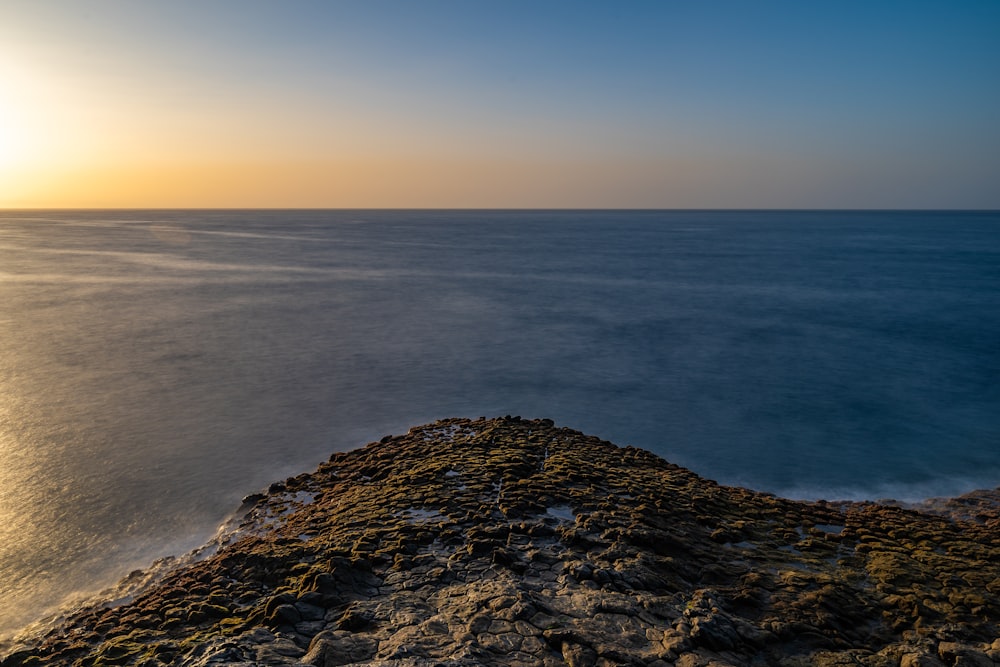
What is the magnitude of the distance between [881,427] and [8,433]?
38621 mm

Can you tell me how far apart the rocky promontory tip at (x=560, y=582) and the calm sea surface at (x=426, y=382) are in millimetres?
3475

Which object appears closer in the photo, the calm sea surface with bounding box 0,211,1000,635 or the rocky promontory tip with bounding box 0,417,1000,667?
the rocky promontory tip with bounding box 0,417,1000,667

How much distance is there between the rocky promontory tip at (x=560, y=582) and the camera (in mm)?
10922

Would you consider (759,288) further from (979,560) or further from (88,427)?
(88,427)

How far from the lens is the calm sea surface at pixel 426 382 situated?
20703mm

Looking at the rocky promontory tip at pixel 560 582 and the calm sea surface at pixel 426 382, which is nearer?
the rocky promontory tip at pixel 560 582

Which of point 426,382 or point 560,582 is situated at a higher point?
point 560,582

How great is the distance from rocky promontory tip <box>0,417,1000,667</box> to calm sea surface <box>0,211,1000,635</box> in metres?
3.48

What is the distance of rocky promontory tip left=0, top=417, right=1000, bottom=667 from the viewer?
1092cm

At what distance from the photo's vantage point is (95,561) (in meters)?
16.4

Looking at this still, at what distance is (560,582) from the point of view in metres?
13.0

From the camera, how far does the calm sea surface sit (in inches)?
815

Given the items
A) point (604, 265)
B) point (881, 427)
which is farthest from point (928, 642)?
point (604, 265)

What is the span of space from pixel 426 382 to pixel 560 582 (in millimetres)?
22286
